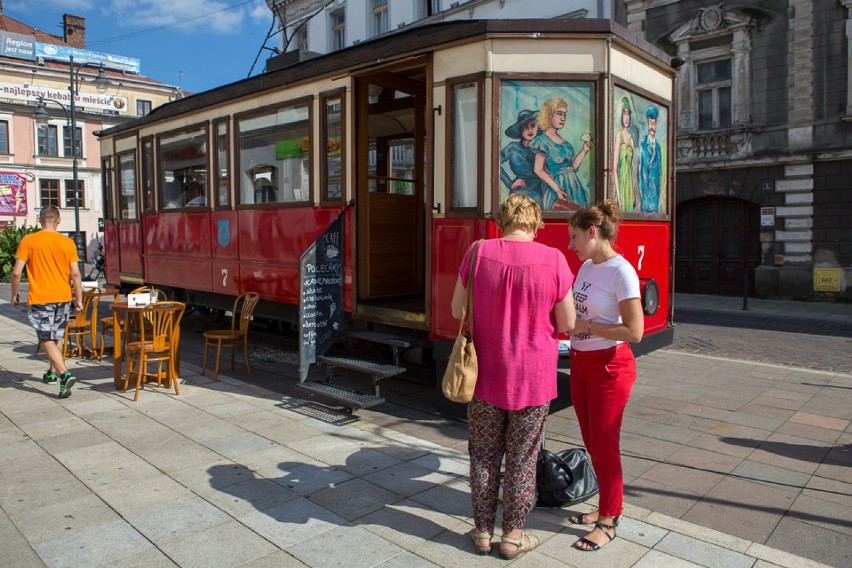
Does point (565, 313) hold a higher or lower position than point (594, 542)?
higher

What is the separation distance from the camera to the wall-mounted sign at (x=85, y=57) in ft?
168

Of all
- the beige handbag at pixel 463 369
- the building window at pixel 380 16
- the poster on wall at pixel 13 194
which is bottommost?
the beige handbag at pixel 463 369

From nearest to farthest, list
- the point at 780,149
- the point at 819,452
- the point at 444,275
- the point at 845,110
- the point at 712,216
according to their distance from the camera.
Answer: the point at 819,452
the point at 444,275
the point at 845,110
the point at 780,149
the point at 712,216

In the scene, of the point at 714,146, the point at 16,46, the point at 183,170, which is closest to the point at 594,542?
the point at 183,170

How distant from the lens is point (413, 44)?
5961mm

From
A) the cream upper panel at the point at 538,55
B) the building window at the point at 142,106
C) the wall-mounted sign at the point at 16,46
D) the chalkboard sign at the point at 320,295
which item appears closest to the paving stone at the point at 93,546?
the chalkboard sign at the point at 320,295

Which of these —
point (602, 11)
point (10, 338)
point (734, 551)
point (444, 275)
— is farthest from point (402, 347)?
point (602, 11)

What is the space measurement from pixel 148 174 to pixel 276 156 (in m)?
3.65

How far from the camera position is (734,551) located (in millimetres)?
3459

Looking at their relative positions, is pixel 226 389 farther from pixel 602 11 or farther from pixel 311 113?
pixel 602 11

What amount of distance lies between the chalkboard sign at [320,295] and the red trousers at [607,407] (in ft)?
11.1

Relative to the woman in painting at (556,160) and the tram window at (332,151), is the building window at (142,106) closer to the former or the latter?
the tram window at (332,151)

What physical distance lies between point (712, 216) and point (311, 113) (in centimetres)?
1406

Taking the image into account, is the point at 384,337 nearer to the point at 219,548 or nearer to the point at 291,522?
the point at 291,522
